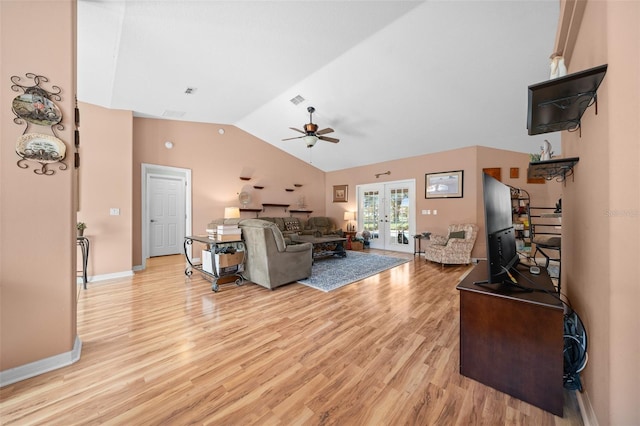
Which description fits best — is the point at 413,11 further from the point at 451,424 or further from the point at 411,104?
the point at 451,424

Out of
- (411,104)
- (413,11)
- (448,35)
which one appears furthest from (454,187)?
(413,11)

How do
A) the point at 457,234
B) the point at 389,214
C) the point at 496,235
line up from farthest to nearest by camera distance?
the point at 389,214
the point at 457,234
the point at 496,235

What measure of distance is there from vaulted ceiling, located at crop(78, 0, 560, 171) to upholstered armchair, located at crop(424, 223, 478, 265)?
6.44 feet

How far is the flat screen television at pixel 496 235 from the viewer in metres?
1.43

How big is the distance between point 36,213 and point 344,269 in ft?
12.6

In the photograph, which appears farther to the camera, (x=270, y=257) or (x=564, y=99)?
(x=270, y=257)

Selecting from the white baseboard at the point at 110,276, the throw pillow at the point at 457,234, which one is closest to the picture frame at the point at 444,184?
the throw pillow at the point at 457,234

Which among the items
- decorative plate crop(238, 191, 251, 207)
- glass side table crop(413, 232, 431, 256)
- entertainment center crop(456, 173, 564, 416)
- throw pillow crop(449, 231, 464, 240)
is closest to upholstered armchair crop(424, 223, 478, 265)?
throw pillow crop(449, 231, 464, 240)

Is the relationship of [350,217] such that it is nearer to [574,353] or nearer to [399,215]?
[399,215]

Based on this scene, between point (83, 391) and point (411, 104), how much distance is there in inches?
206

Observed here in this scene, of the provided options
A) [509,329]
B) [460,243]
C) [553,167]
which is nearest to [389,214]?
[460,243]

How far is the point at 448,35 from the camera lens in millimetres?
2766

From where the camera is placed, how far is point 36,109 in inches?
63.9

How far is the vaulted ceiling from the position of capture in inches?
96.7
